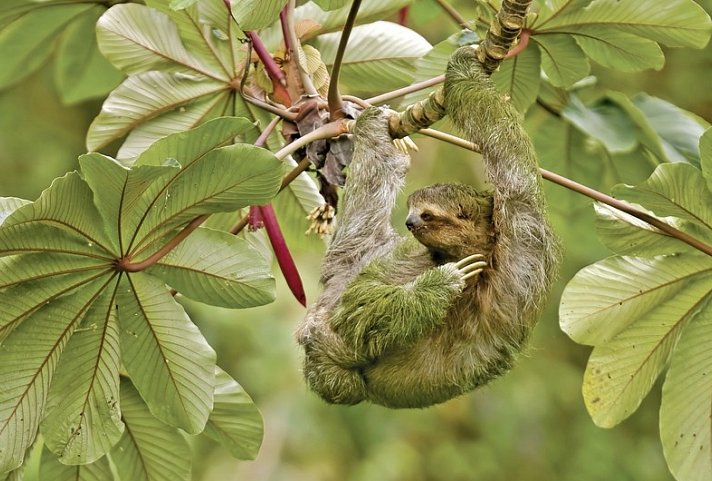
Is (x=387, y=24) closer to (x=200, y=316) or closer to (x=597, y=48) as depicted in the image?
(x=597, y=48)

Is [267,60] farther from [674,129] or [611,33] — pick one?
[674,129]

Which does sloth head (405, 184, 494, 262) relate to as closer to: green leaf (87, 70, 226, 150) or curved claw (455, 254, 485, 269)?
curved claw (455, 254, 485, 269)

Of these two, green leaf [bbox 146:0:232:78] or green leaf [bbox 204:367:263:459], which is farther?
green leaf [bbox 146:0:232:78]

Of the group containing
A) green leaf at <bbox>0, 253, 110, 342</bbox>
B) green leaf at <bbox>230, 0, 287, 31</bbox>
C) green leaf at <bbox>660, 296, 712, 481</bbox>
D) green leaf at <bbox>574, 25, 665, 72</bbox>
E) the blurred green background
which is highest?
green leaf at <bbox>230, 0, 287, 31</bbox>

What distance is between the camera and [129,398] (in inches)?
117

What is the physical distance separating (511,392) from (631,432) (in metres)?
1.64

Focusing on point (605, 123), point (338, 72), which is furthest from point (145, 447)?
point (605, 123)

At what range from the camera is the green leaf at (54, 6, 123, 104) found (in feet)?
13.4

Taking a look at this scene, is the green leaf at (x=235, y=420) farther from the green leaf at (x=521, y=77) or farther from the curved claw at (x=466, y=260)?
the green leaf at (x=521, y=77)

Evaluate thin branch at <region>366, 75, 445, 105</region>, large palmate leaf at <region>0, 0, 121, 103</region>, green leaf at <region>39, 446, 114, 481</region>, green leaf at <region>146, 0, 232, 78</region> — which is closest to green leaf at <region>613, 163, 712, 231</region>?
thin branch at <region>366, 75, 445, 105</region>

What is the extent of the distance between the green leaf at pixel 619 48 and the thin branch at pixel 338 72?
860mm

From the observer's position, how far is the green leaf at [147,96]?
3467mm

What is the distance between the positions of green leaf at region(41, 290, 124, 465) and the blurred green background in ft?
13.2

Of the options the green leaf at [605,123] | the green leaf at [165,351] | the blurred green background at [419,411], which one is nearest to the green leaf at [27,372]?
the green leaf at [165,351]
